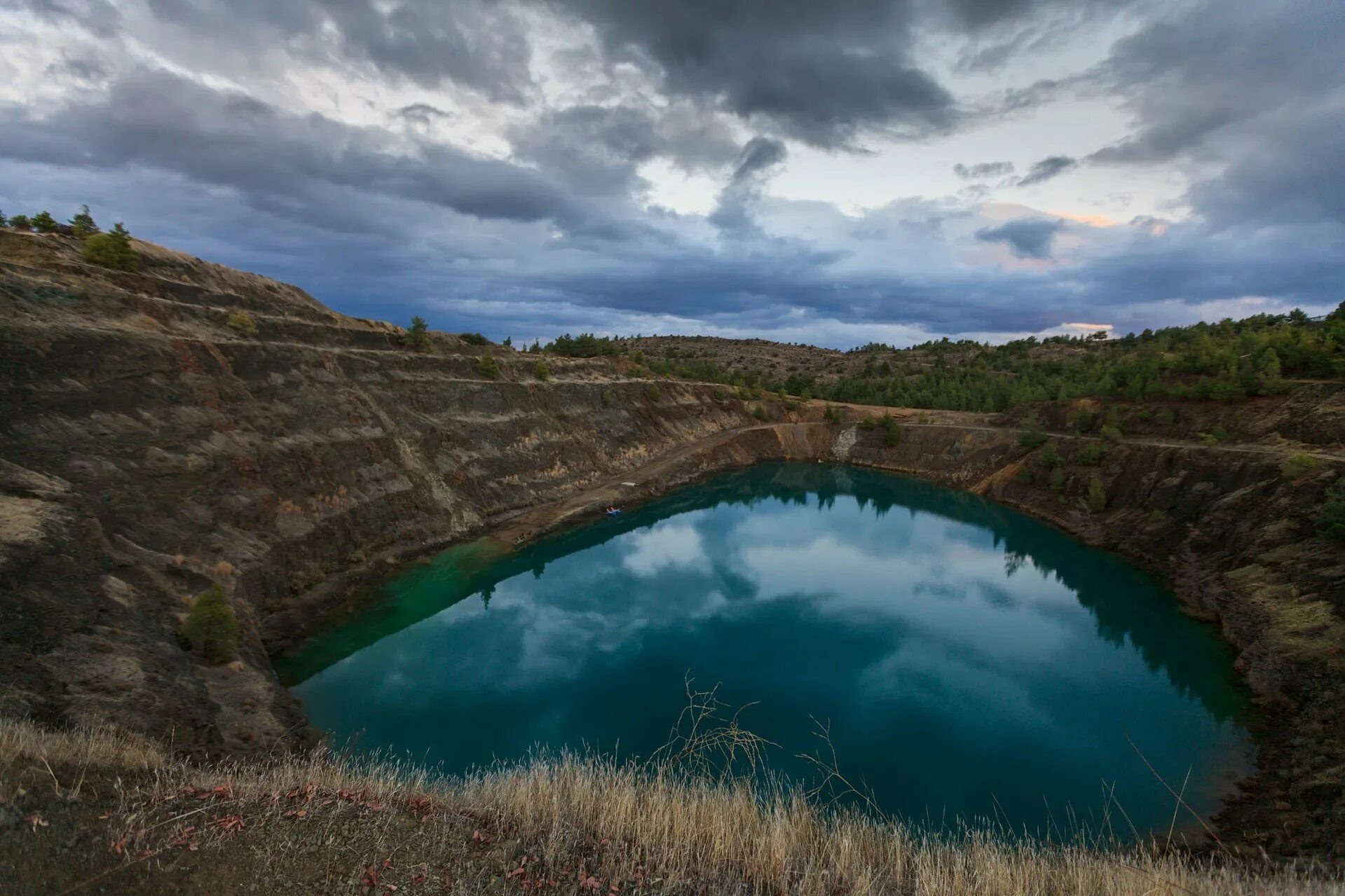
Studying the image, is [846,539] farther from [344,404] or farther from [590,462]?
[344,404]

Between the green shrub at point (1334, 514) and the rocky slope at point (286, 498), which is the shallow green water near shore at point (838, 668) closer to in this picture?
the rocky slope at point (286, 498)

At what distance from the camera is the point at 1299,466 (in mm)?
26594

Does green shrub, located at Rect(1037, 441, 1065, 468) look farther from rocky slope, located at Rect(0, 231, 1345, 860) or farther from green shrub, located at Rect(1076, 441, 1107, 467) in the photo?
green shrub, located at Rect(1076, 441, 1107, 467)

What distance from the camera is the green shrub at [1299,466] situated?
26.3 m

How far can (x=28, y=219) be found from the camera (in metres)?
27.3

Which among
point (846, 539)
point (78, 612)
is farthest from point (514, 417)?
point (78, 612)

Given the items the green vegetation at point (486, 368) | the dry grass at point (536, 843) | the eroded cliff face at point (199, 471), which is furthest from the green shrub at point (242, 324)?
the dry grass at point (536, 843)

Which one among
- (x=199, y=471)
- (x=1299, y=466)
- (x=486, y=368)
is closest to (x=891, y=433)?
(x=1299, y=466)

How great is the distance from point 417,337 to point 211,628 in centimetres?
2818

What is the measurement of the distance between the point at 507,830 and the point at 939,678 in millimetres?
17562

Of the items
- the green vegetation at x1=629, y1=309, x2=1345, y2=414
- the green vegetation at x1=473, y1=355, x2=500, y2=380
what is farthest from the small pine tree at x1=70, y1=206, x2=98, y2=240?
the green vegetation at x1=629, y1=309, x2=1345, y2=414

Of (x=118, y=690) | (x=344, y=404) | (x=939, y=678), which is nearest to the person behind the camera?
(x=118, y=690)

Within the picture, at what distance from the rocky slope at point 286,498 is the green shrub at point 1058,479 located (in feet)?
1.58

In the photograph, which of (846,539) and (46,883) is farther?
(846,539)
